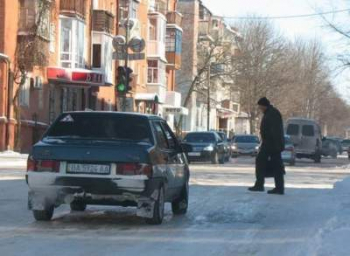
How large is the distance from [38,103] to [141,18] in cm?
2012

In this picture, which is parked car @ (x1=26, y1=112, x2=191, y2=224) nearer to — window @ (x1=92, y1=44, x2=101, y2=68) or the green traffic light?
the green traffic light

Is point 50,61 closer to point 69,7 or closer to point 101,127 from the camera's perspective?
point 69,7

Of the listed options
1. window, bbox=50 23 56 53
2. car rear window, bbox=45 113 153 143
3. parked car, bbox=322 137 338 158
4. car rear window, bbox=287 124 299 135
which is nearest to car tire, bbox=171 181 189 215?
car rear window, bbox=45 113 153 143

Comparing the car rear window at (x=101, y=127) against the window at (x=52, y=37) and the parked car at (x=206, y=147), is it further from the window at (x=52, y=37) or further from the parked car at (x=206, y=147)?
the window at (x=52, y=37)

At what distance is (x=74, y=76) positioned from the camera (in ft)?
137

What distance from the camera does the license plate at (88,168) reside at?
436 inches

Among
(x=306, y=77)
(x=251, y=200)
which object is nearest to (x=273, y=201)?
(x=251, y=200)

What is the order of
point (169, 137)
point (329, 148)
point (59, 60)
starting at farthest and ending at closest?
point (329, 148) < point (59, 60) < point (169, 137)

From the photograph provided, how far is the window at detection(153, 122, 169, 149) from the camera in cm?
1225

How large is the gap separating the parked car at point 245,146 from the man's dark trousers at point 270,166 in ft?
94.0

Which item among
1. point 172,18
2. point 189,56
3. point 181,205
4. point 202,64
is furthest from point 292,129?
point 189,56

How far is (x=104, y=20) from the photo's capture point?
47531mm

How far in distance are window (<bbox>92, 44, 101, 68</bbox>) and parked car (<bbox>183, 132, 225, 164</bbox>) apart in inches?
501

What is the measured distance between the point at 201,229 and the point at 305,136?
33.0 m
